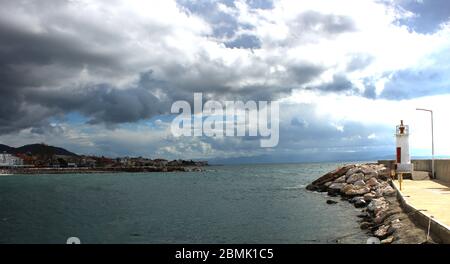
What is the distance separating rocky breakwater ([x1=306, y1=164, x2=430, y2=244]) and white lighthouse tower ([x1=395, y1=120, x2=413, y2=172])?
1.73 metres

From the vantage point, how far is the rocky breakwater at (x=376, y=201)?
1561 centimetres

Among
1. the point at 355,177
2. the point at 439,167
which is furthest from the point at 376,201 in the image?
the point at 355,177

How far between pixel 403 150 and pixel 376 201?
14.0m

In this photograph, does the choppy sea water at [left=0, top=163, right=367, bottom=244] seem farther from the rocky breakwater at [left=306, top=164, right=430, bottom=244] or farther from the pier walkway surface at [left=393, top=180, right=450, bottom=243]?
the pier walkway surface at [left=393, top=180, right=450, bottom=243]

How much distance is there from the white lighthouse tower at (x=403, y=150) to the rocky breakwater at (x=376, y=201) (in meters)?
1.73

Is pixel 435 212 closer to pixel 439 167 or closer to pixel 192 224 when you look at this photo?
pixel 192 224

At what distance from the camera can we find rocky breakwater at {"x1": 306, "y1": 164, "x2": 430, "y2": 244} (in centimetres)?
1561

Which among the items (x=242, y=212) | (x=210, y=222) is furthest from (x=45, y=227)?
(x=242, y=212)

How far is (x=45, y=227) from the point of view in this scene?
97.8 feet

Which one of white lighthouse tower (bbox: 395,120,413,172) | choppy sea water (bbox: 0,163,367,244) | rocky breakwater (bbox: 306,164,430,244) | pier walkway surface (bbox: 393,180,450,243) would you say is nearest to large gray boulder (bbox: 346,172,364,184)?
rocky breakwater (bbox: 306,164,430,244)
